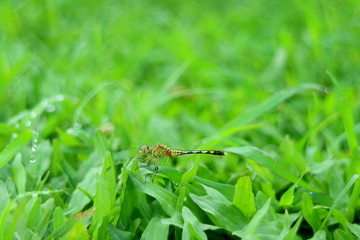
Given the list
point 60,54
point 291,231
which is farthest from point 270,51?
point 291,231

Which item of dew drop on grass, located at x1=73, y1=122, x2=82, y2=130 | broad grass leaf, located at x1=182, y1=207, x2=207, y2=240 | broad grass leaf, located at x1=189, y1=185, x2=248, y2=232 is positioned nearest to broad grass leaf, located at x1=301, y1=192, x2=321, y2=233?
broad grass leaf, located at x1=189, y1=185, x2=248, y2=232

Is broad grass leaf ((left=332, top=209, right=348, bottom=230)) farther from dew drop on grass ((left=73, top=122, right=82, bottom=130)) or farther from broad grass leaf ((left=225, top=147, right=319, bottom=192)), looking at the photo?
dew drop on grass ((left=73, top=122, right=82, bottom=130))

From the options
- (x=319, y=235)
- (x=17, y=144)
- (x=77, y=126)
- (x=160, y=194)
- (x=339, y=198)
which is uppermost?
(x=17, y=144)

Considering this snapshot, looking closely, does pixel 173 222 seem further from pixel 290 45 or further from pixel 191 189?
pixel 290 45

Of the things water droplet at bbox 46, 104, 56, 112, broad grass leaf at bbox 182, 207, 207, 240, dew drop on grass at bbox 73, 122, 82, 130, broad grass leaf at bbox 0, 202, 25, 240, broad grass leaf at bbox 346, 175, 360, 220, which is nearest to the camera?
broad grass leaf at bbox 0, 202, 25, 240

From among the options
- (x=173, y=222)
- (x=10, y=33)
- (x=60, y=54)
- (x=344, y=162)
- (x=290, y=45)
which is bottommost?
(x=344, y=162)

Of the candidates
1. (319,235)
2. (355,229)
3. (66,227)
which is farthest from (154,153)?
(355,229)

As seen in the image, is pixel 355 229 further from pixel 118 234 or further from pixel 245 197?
pixel 118 234
